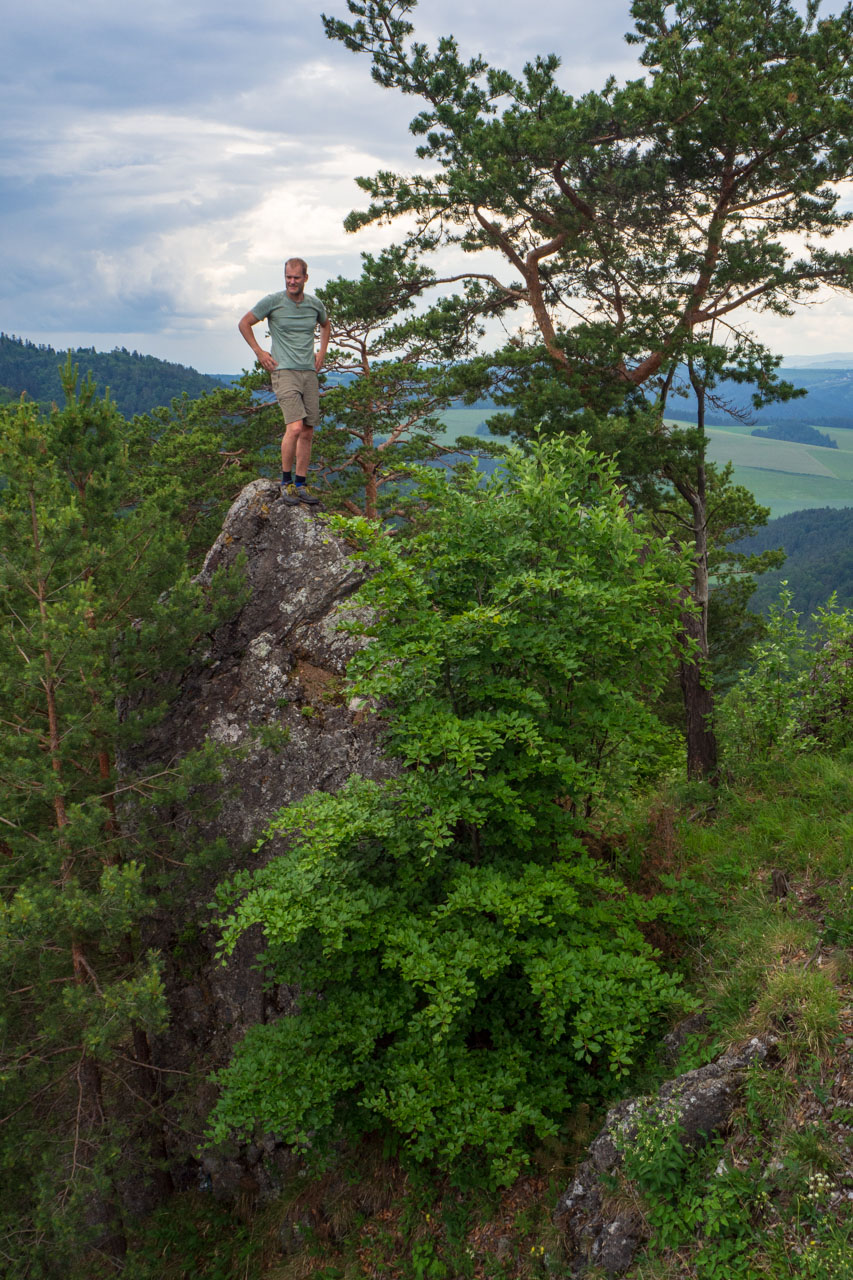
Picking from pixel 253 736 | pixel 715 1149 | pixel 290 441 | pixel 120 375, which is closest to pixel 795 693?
pixel 715 1149

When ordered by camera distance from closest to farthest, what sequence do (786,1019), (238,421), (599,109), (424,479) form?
(786,1019), (424,479), (599,109), (238,421)

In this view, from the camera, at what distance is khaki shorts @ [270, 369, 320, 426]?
29.7 feet

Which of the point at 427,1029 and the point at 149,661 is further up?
the point at 149,661

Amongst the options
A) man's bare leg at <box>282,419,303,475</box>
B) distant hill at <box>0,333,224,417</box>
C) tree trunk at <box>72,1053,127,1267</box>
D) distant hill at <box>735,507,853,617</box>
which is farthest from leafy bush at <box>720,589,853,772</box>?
distant hill at <box>0,333,224,417</box>

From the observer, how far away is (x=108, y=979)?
8555 mm

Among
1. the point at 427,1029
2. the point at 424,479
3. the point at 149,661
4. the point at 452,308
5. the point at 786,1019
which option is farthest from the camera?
the point at 452,308

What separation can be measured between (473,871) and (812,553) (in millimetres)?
139244

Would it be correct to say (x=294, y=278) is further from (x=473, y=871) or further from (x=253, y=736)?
(x=473, y=871)

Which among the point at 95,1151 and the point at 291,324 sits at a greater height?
the point at 291,324

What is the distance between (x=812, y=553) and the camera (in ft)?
425

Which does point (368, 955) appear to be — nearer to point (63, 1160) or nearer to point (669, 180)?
point (63, 1160)

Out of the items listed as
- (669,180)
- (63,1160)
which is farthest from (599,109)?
(63,1160)

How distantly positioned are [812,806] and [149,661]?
6.63 meters

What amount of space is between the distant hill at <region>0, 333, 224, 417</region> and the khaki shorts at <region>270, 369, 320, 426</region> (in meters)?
167
